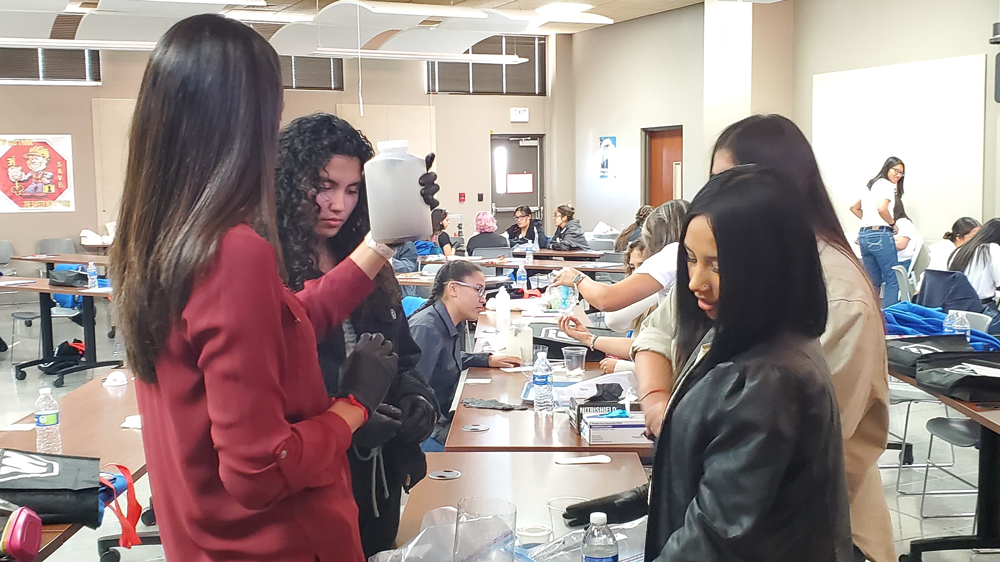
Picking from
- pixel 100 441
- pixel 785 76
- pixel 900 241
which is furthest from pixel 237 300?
pixel 785 76

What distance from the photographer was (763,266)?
1099 mm

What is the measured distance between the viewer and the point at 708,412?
1136mm

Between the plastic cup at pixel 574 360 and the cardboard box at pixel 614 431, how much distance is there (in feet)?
2.80

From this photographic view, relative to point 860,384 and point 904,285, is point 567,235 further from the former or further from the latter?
point 860,384

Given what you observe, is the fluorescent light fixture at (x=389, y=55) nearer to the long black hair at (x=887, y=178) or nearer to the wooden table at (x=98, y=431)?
the long black hair at (x=887, y=178)

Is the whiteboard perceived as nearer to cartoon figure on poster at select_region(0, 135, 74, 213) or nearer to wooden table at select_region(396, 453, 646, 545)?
wooden table at select_region(396, 453, 646, 545)

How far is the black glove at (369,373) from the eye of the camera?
4.46 ft

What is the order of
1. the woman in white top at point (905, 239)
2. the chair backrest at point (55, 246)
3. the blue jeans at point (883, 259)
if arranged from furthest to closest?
the chair backrest at point (55, 246) < the woman in white top at point (905, 239) < the blue jeans at point (883, 259)

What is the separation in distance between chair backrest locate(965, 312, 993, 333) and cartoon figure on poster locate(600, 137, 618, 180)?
8630 mm

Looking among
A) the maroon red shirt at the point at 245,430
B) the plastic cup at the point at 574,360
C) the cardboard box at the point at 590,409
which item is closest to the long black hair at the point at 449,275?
the plastic cup at the point at 574,360

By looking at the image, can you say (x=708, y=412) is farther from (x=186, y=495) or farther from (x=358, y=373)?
(x=186, y=495)

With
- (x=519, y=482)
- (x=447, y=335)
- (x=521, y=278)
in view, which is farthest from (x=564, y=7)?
(x=519, y=482)

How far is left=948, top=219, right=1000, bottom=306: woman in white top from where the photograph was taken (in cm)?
568

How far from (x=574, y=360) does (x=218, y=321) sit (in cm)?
257
